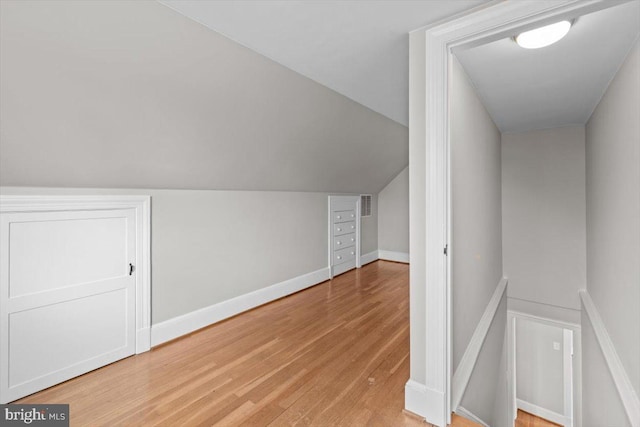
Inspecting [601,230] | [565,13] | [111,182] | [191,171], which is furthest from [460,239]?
[111,182]

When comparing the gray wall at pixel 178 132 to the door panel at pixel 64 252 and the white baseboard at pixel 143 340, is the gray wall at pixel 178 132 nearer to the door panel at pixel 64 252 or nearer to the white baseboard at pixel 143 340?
the white baseboard at pixel 143 340

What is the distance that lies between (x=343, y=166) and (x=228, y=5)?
2710 mm

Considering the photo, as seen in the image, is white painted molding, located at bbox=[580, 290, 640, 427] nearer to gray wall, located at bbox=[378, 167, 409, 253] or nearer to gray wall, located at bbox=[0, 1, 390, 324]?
gray wall, located at bbox=[0, 1, 390, 324]

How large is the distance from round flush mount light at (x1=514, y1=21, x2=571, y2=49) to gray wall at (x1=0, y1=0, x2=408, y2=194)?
1.48 meters

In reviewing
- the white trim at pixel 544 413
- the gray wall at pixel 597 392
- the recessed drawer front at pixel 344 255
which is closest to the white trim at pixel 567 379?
the white trim at pixel 544 413

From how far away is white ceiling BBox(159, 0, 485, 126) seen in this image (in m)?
1.50

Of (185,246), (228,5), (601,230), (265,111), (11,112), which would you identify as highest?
(228,5)

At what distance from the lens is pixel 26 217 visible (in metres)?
1.86

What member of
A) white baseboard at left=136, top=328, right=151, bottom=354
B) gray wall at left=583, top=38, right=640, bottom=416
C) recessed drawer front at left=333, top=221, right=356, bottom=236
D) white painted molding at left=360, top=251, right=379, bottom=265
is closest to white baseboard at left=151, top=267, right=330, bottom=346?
white baseboard at left=136, top=328, right=151, bottom=354

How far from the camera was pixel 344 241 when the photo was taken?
4.86 m

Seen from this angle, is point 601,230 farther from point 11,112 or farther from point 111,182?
point 11,112

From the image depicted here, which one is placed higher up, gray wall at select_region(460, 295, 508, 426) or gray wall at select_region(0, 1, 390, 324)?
gray wall at select_region(0, 1, 390, 324)

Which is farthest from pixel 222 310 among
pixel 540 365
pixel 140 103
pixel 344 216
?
pixel 540 365

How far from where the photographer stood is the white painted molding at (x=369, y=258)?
541 centimetres
